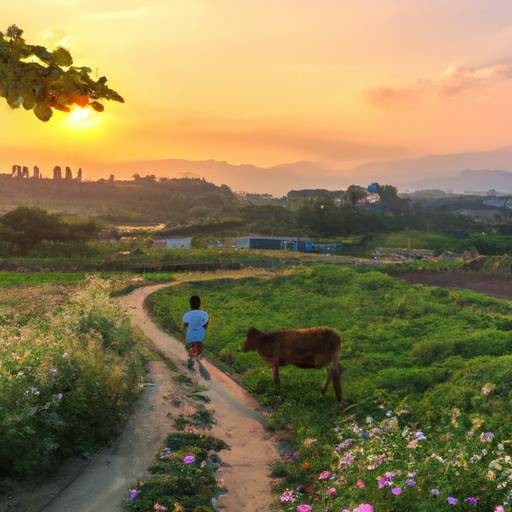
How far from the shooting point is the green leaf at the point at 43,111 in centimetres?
407

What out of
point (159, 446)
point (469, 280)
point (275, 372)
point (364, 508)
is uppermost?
point (364, 508)

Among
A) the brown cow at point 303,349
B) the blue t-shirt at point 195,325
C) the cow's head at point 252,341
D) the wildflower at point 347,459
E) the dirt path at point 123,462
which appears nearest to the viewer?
the dirt path at point 123,462

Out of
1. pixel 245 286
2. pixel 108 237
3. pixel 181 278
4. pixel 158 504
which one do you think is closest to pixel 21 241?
pixel 108 237

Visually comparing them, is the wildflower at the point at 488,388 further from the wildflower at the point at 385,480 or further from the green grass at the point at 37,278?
the green grass at the point at 37,278

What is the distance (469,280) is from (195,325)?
114 ft

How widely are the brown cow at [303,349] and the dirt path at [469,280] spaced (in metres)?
27.0

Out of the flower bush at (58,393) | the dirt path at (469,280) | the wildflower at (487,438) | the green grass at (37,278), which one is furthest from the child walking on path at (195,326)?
the dirt path at (469,280)

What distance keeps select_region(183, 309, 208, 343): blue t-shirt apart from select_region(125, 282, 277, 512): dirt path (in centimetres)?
123

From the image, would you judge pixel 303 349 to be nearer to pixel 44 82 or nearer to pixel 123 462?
pixel 123 462

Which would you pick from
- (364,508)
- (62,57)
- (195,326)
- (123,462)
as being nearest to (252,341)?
(195,326)

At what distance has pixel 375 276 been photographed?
36.2 metres

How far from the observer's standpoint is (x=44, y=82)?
159 inches

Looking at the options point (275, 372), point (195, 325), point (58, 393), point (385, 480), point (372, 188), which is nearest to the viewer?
point (385, 480)

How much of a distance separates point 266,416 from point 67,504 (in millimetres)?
6269
